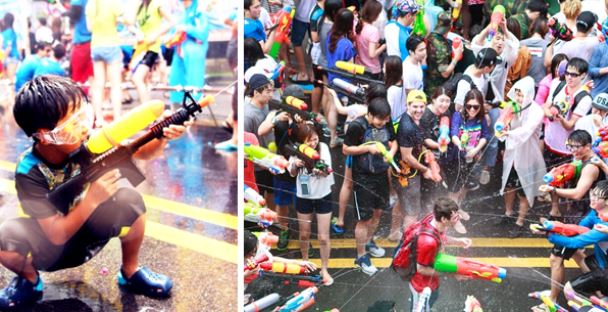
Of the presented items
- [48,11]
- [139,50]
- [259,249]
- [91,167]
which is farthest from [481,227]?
[48,11]

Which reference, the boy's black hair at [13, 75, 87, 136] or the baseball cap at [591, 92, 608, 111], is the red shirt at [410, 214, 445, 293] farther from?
the boy's black hair at [13, 75, 87, 136]

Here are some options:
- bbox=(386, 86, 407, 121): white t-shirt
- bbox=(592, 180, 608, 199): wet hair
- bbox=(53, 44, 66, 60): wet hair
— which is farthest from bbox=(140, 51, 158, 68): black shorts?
bbox=(592, 180, 608, 199): wet hair

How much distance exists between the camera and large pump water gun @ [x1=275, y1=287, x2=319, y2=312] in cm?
255

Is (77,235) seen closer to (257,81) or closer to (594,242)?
(257,81)

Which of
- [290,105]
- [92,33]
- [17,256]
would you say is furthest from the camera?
[92,33]

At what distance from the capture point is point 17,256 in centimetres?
266

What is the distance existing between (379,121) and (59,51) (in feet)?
4.74

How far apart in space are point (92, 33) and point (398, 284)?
1655 mm

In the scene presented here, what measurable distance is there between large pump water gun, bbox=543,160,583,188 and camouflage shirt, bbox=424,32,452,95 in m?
0.51

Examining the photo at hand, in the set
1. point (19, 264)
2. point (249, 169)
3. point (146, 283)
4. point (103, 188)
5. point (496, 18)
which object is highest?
point (496, 18)

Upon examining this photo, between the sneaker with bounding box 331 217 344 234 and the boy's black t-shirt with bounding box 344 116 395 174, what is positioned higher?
the boy's black t-shirt with bounding box 344 116 395 174

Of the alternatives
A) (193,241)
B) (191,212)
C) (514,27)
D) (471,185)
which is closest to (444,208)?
(471,185)

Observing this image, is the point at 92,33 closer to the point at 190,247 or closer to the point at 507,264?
the point at 190,247

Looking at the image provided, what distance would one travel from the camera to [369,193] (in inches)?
98.4
